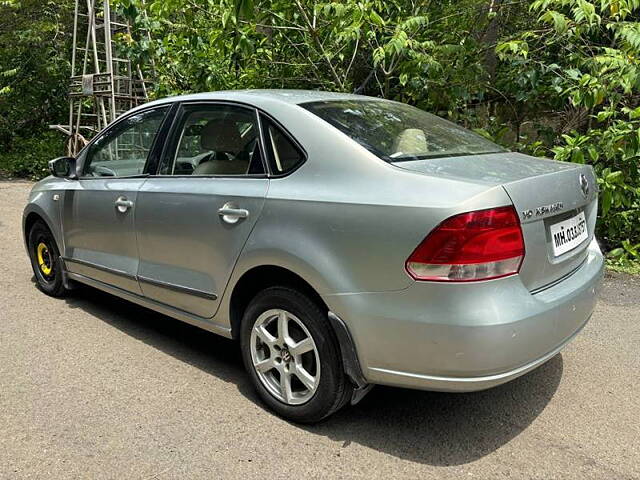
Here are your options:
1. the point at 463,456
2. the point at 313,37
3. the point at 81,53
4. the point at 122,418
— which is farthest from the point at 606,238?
the point at 81,53

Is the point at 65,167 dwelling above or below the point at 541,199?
below

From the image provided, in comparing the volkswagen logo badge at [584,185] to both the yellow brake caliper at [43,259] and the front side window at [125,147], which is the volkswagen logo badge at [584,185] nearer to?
the front side window at [125,147]

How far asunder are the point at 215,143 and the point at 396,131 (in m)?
1.11

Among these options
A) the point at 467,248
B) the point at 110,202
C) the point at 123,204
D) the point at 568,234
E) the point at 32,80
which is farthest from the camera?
the point at 32,80

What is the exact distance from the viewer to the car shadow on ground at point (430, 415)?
2619mm

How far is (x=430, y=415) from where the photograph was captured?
2.89 m

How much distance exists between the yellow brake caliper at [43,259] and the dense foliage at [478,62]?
2519 millimetres

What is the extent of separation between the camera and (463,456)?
2.54m

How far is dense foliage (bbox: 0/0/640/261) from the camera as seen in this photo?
16.7 feet

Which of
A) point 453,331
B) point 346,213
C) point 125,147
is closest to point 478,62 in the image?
point 125,147

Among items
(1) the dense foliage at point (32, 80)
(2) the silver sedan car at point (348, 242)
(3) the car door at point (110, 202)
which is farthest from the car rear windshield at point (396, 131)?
(1) the dense foliage at point (32, 80)

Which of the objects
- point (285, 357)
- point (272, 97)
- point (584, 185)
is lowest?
point (285, 357)

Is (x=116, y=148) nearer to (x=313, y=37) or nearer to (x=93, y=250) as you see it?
(x=93, y=250)

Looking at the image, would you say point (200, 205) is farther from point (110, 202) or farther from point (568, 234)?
point (568, 234)
